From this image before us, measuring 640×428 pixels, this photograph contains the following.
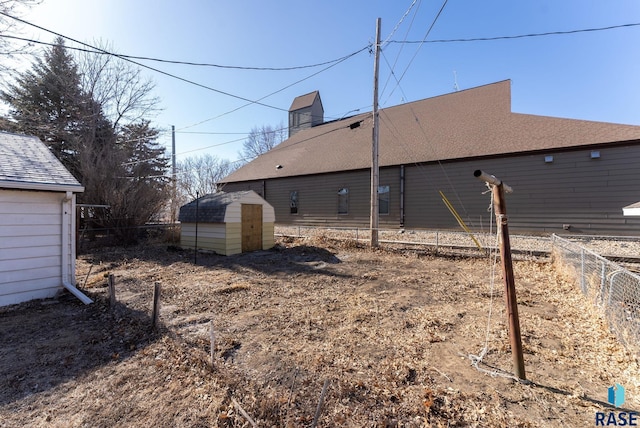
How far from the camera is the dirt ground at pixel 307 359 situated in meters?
2.46

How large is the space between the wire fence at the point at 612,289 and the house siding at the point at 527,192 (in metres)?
5.71

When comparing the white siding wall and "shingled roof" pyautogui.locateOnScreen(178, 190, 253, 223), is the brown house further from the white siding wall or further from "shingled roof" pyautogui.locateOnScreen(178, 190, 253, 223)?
the white siding wall

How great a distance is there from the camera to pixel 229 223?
10.2m

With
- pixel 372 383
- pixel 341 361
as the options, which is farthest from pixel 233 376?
pixel 372 383

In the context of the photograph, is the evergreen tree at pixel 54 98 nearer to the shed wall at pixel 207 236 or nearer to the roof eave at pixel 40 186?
the shed wall at pixel 207 236

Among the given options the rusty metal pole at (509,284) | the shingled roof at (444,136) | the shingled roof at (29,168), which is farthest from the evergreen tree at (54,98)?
the rusty metal pole at (509,284)

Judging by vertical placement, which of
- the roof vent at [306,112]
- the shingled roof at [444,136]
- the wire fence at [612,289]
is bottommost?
the wire fence at [612,289]

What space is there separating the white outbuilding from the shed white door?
531 centimetres

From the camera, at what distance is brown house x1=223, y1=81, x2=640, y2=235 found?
10422 mm

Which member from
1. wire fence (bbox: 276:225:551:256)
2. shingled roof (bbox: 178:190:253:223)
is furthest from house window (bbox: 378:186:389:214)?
shingled roof (bbox: 178:190:253:223)

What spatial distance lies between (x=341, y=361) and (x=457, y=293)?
3.68m

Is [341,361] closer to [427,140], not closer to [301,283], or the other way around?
[301,283]

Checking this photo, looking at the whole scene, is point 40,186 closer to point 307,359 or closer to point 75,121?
point 307,359

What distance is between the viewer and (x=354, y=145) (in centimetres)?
1784
